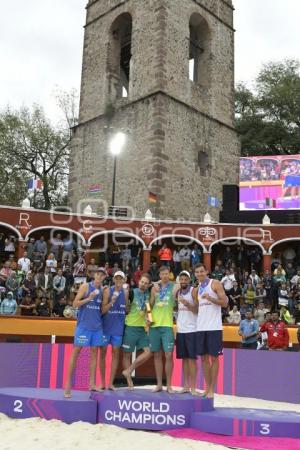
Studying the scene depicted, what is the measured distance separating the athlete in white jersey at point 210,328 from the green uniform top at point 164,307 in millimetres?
467

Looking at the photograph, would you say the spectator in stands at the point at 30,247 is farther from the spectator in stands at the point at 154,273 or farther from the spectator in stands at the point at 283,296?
the spectator in stands at the point at 283,296

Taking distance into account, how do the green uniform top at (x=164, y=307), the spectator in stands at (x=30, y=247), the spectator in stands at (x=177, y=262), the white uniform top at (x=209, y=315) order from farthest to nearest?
the spectator in stands at (x=177, y=262) < the spectator in stands at (x=30, y=247) < the green uniform top at (x=164, y=307) < the white uniform top at (x=209, y=315)

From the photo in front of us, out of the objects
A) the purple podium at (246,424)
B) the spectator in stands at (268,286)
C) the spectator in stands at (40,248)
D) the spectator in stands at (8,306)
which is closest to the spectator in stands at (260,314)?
the spectator in stands at (268,286)

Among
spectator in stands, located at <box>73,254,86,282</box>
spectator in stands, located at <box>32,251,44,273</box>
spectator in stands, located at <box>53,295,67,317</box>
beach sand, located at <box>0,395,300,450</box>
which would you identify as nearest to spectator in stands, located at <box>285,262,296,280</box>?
spectator in stands, located at <box>73,254,86,282</box>

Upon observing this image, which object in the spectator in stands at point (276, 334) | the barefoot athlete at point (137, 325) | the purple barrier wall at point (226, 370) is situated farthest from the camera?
the spectator in stands at point (276, 334)

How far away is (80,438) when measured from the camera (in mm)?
5453

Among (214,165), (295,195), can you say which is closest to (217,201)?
(214,165)

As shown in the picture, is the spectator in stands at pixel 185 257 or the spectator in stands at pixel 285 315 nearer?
the spectator in stands at pixel 285 315

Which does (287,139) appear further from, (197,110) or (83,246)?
(83,246)

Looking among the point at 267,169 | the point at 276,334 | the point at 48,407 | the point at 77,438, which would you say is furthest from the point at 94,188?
the point at 77,438

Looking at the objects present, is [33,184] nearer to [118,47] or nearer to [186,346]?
[118,47]

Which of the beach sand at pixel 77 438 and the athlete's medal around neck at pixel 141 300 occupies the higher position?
the athlete's medal around neck at pixel 141 300

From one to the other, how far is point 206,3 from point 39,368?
24.9 metres

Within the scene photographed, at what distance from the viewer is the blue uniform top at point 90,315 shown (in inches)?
264
